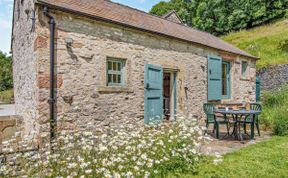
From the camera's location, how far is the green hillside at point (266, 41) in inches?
764

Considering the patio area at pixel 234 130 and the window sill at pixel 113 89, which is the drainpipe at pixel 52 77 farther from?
the patio area at pixel 234 130

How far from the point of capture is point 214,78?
10258mm

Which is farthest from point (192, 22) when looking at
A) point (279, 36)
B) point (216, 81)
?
point (216, 81)

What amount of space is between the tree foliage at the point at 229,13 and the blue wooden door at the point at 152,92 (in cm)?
2686

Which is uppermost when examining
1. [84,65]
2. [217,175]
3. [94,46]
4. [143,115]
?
[94,46]

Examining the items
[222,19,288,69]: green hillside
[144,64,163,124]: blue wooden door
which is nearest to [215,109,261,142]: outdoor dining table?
[144,64,163,124]: blue wooden door

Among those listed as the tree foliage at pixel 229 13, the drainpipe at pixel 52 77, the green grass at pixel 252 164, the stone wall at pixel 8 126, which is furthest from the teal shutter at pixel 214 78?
the tree foliage at pixel 229 13

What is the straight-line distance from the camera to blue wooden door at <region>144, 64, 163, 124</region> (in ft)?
24.1

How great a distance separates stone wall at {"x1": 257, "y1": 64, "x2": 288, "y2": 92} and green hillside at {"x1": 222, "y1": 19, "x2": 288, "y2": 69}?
823 millimetres

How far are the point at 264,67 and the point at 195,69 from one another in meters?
9.74

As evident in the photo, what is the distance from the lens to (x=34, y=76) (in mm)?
5461

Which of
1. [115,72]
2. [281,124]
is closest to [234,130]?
[281,124]

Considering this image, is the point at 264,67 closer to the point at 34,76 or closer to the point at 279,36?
the point at 279,36

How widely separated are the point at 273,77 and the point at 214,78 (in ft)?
25.7
